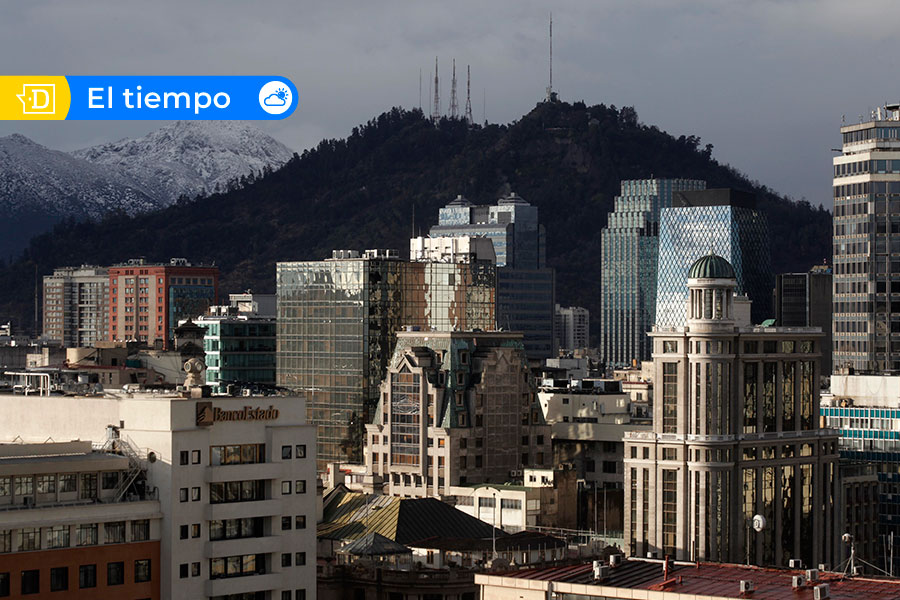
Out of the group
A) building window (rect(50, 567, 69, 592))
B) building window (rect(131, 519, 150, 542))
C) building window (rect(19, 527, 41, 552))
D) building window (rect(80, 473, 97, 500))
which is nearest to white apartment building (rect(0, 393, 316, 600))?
building window (rect(131, 519, 150, 542))

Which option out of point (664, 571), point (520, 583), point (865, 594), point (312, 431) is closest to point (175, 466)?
point (312, 431)

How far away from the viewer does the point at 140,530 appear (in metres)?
126

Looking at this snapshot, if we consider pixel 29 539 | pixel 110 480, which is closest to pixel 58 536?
pixel 29 539

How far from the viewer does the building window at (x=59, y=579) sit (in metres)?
121

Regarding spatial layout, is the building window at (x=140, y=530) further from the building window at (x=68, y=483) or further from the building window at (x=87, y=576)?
the building window at (x=68, y=483)

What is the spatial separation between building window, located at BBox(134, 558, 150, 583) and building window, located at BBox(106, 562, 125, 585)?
1022 mm

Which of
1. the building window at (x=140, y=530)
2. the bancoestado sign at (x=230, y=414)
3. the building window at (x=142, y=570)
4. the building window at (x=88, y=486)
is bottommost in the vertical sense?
the building window at (x=142, y=570)

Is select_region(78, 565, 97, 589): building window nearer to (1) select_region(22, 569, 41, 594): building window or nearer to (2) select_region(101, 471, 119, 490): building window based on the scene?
(1) select_region(22, 569, 41, 594): building window

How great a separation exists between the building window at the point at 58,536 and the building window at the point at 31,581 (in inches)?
77.2

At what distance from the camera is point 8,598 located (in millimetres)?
119125

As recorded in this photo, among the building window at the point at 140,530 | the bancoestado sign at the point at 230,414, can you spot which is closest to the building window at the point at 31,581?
the building window at the point at 140,530

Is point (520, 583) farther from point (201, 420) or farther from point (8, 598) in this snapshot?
point (8, 598)

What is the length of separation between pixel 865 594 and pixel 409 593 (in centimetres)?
5011

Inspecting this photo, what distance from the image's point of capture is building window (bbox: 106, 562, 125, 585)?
12394 centimetres
